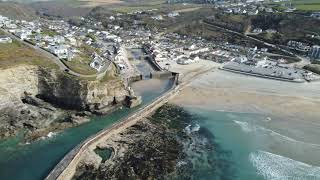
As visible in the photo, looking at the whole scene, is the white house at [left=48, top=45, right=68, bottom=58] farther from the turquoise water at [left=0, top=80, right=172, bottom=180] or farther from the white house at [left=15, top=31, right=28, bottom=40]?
the turquoise water at [left=0, top=80, right=172, bottom=180]

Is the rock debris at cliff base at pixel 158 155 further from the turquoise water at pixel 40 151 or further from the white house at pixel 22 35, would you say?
the white house at pixel 22 35

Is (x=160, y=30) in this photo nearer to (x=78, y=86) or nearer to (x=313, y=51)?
(x=313, y=51)

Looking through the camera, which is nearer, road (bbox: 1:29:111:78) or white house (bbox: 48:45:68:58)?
road (bbox: 1:29:111:78)

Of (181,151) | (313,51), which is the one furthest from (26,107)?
(313,51)

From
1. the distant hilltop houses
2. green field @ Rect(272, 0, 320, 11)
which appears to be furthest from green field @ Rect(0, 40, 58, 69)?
green field @ Rect(272, 0, 320, 11)

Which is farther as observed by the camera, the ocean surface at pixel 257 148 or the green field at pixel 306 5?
the green field at pixel 306 5

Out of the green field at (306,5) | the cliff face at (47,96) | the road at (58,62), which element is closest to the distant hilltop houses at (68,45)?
the road at (58,62)
